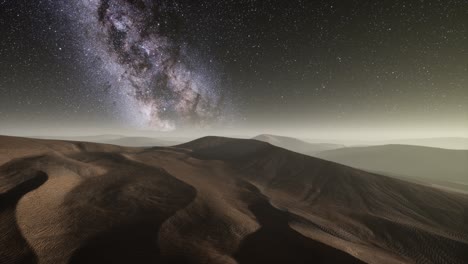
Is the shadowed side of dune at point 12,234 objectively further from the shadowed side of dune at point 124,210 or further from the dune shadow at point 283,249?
the dune shadow at point 283,249

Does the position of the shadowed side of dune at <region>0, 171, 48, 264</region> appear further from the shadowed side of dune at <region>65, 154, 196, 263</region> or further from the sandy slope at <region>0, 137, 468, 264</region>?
the shadowed side of dune at <region>65, 154, 196, 263</region>

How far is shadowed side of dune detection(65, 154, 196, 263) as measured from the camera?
991cm

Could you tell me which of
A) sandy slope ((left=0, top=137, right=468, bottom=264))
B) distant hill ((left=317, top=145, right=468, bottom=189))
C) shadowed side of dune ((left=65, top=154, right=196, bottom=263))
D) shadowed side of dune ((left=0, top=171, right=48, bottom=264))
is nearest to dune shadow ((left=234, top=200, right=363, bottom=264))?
sandy slope ((left=0, top=137, right=468, bottom=264))

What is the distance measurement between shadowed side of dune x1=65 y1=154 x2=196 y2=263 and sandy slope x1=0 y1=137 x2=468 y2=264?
2.8 inches

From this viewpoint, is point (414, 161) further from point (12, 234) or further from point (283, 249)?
point (12, 234)

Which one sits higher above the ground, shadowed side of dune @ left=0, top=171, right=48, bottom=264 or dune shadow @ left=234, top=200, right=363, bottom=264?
shadowed side of dune @ left=0, top=171, right=48, bottom=264

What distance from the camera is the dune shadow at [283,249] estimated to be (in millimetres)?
10953

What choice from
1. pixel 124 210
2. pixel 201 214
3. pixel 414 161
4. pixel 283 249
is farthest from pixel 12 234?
pixel 414 161

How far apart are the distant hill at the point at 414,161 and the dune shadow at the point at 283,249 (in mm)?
78422

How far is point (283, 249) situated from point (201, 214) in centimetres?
568

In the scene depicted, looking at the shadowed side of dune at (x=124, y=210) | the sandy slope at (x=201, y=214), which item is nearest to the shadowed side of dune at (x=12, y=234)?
the sandy slope at (x=201, y=214)

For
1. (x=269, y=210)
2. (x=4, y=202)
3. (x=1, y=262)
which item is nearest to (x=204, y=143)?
(x=269, y=210)

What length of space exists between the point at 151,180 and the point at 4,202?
9.44 meters

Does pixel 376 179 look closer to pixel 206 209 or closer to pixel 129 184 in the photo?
pixel 206 209
